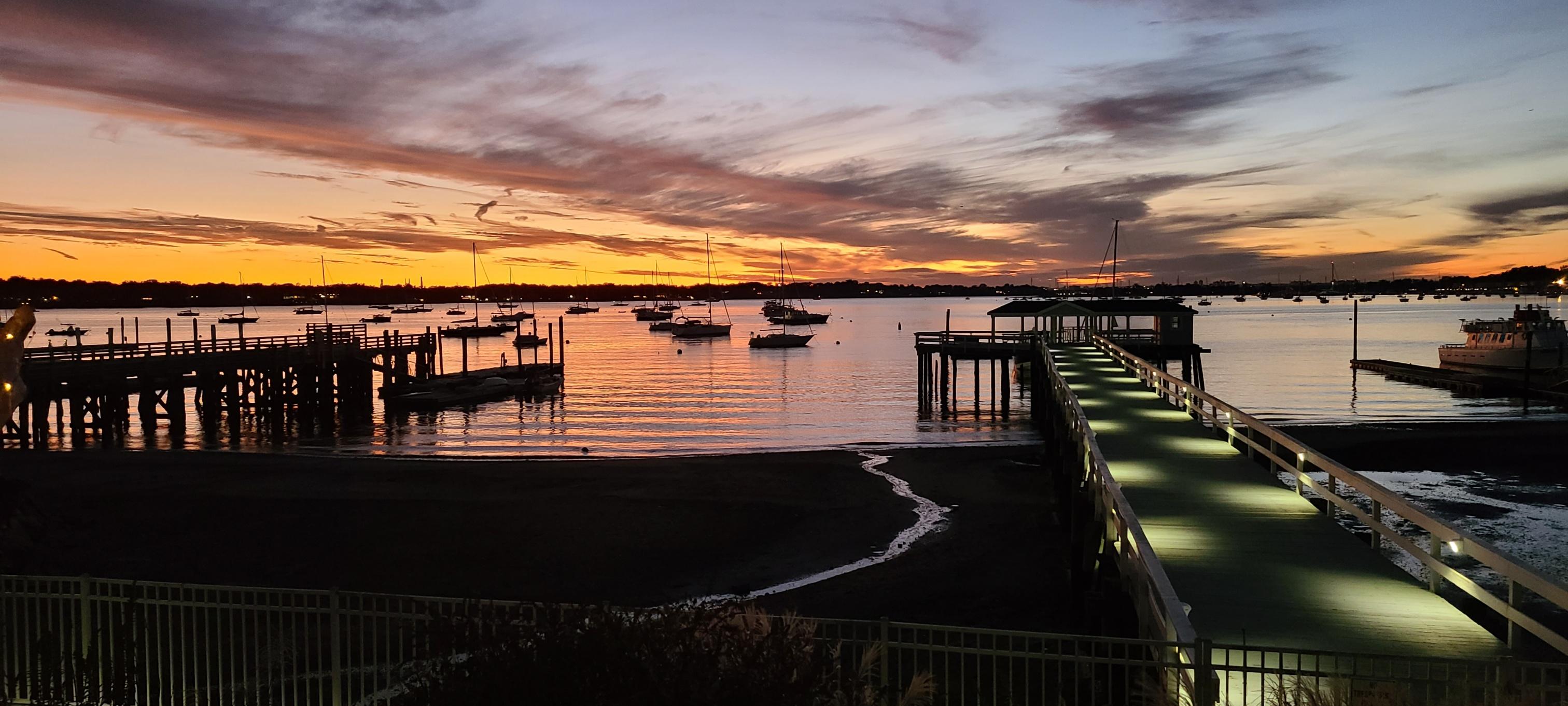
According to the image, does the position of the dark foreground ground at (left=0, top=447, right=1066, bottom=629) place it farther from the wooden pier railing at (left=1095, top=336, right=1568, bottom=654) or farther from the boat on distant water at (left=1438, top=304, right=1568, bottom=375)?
the boat on distant water at (left=1438, top=304, right=1568, bottom=375)

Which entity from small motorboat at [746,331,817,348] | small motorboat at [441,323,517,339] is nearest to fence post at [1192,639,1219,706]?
small motorboat at [746,331,817,348]

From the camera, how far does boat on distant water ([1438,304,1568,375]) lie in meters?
60.8

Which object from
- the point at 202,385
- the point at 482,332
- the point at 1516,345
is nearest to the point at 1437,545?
the point at 202,385

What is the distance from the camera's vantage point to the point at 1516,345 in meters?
63.2

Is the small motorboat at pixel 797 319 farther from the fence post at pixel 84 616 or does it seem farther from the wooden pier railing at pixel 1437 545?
the fence post at pixel 84 616

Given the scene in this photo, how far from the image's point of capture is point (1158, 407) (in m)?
24.1

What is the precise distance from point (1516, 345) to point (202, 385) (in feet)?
261

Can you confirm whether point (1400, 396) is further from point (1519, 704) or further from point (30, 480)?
point (30, 480)

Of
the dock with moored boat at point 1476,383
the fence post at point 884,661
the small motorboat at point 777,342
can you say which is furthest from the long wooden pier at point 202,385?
the dock with moored boat at point 1476,383

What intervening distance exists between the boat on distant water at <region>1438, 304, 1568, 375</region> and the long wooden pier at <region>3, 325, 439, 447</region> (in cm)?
6979

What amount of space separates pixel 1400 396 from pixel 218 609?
2380 inches

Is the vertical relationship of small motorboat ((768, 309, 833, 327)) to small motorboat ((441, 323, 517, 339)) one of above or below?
above

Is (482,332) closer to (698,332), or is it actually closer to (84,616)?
(698,332)

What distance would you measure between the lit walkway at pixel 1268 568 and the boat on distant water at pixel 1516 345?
54.8 metres
